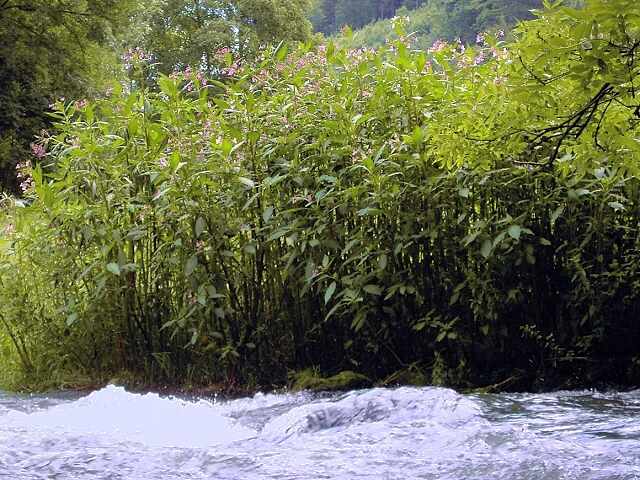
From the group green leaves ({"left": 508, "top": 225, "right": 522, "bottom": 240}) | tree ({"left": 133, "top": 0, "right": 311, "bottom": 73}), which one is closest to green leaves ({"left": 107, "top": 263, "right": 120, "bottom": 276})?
green leaves ({"left": 508, "top": 225, "right": 522, "bottom": 240})

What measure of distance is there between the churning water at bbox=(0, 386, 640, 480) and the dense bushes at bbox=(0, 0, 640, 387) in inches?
24.0

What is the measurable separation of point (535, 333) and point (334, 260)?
1.23 metres

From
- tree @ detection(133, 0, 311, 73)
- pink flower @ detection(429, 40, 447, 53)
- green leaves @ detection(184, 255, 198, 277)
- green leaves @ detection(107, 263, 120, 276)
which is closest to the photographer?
green leaves @ detection(184, 255, 198, 277)

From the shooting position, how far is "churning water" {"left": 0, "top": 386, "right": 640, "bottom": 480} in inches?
127

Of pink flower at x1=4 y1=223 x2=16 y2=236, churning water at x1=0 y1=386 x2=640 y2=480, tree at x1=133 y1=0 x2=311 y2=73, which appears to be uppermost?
tree at x1=133 y1=0 x2=311 y2=73

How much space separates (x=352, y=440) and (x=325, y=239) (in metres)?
1.86

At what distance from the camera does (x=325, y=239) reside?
5.31 metres

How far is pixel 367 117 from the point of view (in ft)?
17.3

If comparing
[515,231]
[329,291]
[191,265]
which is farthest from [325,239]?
[515,231]

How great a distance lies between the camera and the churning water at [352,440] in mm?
3234

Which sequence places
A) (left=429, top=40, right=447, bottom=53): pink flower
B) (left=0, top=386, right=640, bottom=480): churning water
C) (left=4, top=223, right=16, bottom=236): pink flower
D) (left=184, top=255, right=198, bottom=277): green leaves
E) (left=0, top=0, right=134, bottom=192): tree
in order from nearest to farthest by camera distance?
(left=0, top=386, right=640, bottom=480): churning water
(left=184, top=255, right=198, bottom=277): green leaves
(left=429, top=40, right=447, bottom=53): pink flower
(left=4, top=223, right=16, bottom=236): pink flower
(left=0, top=0, right=134, bottom=192): tree

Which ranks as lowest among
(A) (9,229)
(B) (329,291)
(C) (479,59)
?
(B) (329,291)

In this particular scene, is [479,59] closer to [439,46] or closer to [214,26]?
[439,46]

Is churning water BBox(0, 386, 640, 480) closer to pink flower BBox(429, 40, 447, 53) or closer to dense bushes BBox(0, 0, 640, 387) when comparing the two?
dense bushes BBox(0, 0, 640, 387)
